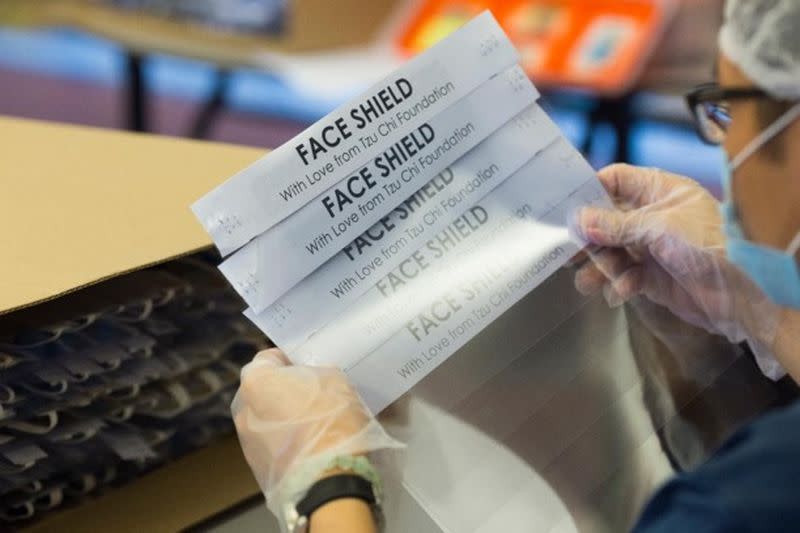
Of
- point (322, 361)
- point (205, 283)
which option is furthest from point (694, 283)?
point (205, 283)

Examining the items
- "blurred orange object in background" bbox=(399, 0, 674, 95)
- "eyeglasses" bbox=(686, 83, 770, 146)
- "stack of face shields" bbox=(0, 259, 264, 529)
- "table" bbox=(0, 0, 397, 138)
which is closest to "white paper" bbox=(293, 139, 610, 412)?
"eyeglasses" bbox=(686, 83, 770, 146)

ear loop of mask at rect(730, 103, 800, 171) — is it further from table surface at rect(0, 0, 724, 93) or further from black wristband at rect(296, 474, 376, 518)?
table surface at rect(0, 0, 724, 93)

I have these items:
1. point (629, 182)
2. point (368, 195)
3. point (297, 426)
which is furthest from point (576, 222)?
point (297, 426)

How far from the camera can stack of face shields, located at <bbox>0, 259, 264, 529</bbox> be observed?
2.58ft

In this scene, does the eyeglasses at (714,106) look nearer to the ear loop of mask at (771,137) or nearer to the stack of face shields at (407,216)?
the ear loop of mask at (771,137)

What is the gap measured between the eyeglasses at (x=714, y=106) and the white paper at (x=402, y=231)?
129mm

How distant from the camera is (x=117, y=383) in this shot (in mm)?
845

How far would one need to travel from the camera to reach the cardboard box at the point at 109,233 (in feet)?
2.47

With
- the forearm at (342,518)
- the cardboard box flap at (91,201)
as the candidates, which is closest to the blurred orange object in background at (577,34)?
the cardboard box flap at (91,201)

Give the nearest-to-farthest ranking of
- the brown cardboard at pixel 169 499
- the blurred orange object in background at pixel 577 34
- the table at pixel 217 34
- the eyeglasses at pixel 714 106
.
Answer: the eyeglasses at pixel 714 106 < the brown cardboard at pixel 169 499 < the blurred orange object in background at pixel 577 34 < the table at pixel 217 34

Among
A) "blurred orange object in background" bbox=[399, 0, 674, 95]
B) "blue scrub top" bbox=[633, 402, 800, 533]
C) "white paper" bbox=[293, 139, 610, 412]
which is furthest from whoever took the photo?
"blurred orange object in background" bbox=[399, 0, 674, 95]

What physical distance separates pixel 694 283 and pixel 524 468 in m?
0.24

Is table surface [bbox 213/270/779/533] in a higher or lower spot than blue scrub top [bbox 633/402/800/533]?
higher

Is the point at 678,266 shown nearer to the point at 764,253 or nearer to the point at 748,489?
the point at 764,253
